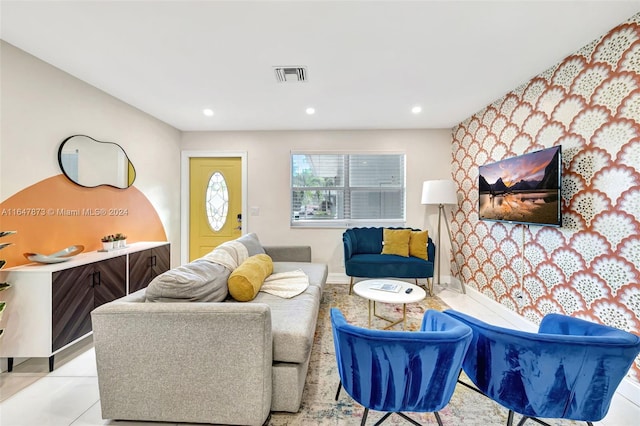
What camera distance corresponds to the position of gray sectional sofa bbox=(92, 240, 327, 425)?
53.6 inches

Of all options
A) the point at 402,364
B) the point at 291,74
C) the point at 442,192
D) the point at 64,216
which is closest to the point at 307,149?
the point at 291,74

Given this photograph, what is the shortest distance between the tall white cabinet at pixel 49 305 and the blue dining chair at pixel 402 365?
2.16 metres

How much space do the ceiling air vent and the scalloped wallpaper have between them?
2223 mm

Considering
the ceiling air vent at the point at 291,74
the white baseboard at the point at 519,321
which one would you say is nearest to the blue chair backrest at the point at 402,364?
the white baseboard at the point at 519,321

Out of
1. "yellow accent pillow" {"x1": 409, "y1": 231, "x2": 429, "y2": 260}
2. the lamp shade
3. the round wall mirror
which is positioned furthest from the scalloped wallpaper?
the round wall mirror

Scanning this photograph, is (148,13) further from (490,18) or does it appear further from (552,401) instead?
(552,401)

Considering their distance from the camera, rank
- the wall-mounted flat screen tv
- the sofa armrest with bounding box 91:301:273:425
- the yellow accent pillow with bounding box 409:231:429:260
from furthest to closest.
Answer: the yellow accent pillow with bounding box 409:231:429:260 < the wall-mounted flat screen tv < the sofa armrest with bounding box 91:301:273:425

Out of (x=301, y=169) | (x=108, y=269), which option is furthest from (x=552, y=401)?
(x=301, y=169)

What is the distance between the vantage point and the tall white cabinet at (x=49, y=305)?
1895 mm

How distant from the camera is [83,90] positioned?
2.58 meters

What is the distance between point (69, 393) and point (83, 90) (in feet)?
8.60

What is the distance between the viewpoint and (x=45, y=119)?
222cm

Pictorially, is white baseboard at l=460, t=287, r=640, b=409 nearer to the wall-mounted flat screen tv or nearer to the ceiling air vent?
the wall-mounted flat screen tv

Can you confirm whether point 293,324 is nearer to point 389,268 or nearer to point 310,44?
point 310,44
